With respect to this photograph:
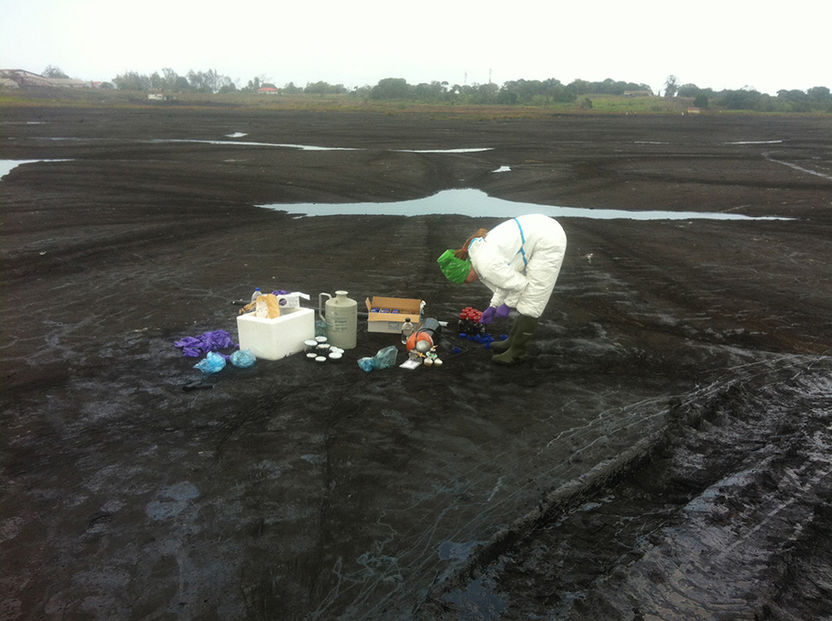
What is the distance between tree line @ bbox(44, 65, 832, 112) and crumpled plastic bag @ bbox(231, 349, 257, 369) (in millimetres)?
82903

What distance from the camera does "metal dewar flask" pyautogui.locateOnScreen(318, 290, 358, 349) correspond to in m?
6.63

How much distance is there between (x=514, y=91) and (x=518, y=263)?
106 meters

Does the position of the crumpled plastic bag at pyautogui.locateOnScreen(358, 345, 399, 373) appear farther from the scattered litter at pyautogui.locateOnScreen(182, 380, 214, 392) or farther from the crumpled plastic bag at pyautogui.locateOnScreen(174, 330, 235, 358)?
the crumpled plastic bag at pyautogui.locateOnScreen(174, 330, 235, 358)

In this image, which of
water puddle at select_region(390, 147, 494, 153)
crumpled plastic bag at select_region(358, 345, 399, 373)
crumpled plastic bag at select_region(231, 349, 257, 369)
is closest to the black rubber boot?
crumpled plastic bag at select_region(358, 345, 399, 373)

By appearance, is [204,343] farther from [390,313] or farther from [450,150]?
[450,150]

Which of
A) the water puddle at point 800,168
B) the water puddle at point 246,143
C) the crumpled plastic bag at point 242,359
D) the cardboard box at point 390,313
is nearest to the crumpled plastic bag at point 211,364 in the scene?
the crumpled plastic bag at point 242,359

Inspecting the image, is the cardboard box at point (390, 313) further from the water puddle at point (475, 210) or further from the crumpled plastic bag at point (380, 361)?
the water puddle at point (475, 210)

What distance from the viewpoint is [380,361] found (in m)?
6.34

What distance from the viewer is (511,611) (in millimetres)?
3236

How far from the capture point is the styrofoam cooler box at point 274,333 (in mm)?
6340

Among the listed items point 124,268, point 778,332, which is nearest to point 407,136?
point 124,268

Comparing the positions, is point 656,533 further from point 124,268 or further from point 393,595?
point 124,268

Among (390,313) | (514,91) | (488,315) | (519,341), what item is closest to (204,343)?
(390,313)

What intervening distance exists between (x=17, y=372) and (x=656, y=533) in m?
6.40
